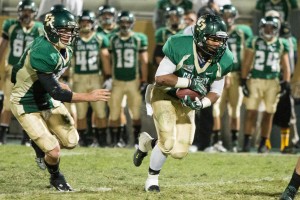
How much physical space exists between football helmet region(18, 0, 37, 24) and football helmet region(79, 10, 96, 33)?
0.53m

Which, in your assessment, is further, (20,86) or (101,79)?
(101,79)

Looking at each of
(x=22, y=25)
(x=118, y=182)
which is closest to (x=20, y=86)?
(x=118, y=182)

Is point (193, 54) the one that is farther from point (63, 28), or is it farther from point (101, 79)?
point (101, 79)

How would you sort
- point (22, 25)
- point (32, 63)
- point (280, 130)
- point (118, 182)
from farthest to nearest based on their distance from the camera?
point (280, 130)
point (22, 25)
point (118, 182)
point (32, 63)

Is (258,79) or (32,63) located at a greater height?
(32,63)

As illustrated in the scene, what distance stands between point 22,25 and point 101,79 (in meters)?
1.06

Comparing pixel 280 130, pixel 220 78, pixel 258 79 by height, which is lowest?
pixel 280 130

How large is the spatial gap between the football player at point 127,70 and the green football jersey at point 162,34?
14 cm

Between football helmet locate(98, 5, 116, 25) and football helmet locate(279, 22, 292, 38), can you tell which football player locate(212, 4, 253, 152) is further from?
football helmet locate(98, 5, 116, 25)

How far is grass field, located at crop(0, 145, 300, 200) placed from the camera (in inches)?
241

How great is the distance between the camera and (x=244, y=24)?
11.1 meters

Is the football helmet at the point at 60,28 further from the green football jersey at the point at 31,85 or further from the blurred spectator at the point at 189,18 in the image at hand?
the blurred spectator at the point at 189,18

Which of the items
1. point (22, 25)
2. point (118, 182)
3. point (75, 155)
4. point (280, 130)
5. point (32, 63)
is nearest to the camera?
point (32, 63)

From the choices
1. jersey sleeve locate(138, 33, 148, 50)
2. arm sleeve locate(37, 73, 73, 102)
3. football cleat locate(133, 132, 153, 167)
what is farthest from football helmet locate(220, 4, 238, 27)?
arm sleeve locate(37, 73, 73, 102)
